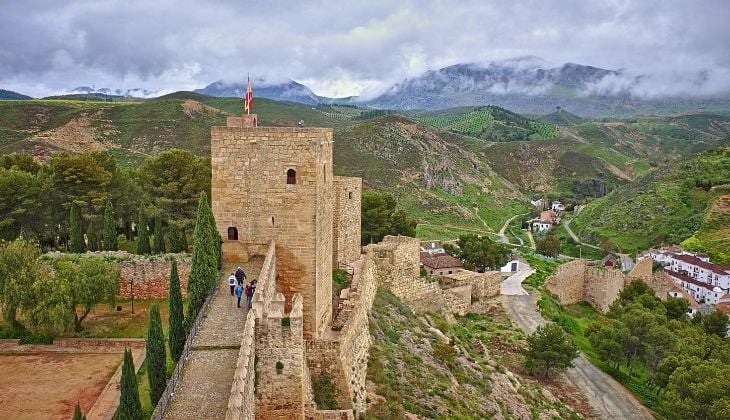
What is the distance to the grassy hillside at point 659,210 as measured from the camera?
76188 millimetres

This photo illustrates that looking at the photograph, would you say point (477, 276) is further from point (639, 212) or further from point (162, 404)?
point (639, 212)

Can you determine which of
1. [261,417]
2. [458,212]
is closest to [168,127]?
[458,212]

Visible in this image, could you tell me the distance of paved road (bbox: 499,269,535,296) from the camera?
41.0m

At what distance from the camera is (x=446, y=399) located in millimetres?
19734

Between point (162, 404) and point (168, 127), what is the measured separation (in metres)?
81.7

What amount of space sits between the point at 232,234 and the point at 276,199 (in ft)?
5.33

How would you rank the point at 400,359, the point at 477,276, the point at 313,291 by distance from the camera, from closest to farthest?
the point at 313,291
the point at 400,359
the point at 477,276

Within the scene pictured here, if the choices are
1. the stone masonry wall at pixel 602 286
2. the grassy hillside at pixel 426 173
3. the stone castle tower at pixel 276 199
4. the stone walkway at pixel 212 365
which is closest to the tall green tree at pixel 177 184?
the stone castle tower at pixel 276 199

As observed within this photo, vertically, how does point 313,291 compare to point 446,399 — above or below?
above

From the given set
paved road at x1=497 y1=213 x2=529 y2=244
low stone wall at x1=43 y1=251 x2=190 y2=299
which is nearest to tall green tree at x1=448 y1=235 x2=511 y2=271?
paved road at x1=497 y1=213 x2=529 y2=244

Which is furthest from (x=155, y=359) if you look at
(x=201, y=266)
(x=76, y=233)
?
(x=76, y=233)

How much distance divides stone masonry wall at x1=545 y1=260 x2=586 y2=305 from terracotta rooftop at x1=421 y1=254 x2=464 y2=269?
7312 mm

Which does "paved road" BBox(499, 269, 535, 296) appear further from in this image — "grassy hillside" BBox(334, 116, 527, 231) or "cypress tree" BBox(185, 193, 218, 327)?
"grassy hillside" BBox(334, 116, 527, 231)

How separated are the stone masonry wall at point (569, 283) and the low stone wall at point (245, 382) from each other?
123 ft
